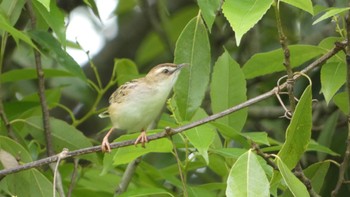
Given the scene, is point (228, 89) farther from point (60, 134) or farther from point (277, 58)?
point (60, 134)

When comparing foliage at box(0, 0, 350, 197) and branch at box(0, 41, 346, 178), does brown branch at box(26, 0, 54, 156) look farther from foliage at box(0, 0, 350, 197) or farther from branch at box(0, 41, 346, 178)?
branch at box(0, 41, 346, 178)

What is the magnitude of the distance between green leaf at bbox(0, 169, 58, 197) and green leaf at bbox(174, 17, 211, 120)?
0.80m

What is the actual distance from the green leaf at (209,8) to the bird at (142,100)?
856 mm

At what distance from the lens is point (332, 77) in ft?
15.2

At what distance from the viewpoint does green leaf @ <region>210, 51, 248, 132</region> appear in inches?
199

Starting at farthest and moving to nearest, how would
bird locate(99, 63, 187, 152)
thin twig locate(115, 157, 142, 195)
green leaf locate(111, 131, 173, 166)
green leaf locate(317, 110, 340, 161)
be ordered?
1. green leaf locate(317, 110, 340, 161)
2. thin twig locate(115, 157, 142, 195)
3. bird locate(99, 63, 187, 152)
4. green leaf locate(111, 131, 173, 166)

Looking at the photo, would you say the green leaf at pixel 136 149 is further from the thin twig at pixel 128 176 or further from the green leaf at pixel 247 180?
the thin twig at pixel 128 176

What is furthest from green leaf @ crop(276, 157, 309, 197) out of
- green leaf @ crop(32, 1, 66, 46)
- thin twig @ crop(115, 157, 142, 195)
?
thin twig @ crop(115, 157, 142, 195)

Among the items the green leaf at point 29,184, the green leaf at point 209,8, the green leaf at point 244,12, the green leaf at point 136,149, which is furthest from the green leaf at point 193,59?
the green leaf at point 29,184

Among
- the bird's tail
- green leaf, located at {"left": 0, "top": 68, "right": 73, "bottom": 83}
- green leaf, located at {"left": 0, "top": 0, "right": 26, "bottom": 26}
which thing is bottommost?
the bird's tail

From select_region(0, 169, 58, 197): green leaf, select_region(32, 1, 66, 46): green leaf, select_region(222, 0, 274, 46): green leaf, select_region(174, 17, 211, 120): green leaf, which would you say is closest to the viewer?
select_region(222, 0, 274, 46): green leaf

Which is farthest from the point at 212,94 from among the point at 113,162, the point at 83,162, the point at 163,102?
the point at 83,162

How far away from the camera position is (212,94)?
16.8 ft

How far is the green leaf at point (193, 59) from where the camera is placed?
4.59m
